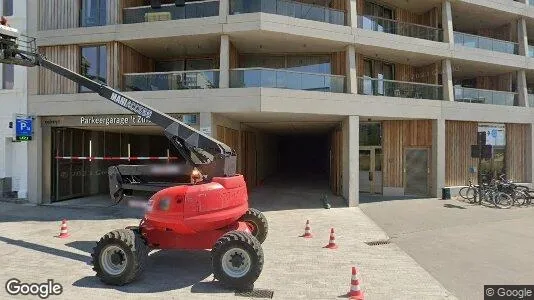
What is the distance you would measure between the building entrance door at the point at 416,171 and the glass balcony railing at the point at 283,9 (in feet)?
27.6

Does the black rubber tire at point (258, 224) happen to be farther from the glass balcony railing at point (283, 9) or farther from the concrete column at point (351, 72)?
the glass balcony railing at point (283, 9)

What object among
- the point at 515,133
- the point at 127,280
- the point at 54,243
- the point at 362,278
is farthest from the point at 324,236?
the point at 515,133

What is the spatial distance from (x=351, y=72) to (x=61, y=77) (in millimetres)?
13103

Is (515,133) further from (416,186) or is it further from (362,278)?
(362,278)

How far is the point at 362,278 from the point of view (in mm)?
7133

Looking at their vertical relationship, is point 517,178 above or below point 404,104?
below

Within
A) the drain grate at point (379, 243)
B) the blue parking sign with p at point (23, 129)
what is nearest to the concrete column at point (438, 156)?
the drain grate at point (379, 243)

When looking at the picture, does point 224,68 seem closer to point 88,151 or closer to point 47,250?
point 88,151

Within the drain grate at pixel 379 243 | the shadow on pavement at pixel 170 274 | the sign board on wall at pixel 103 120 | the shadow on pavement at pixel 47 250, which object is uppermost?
the sign board on wall at pixel 103 120

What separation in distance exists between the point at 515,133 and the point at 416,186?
25.9ft

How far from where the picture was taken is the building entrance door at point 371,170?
1906cm

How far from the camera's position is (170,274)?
24.0ft

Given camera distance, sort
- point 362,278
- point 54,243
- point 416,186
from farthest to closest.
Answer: point 416,186, point 54,243, point 362,278

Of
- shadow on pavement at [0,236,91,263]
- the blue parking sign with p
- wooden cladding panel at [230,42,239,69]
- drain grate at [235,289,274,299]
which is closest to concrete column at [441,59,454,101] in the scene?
wooden cladding panel at [230,42,239,69]
